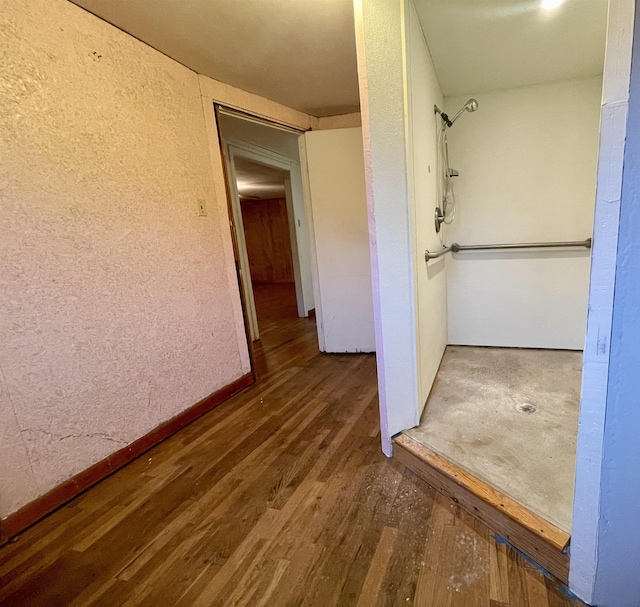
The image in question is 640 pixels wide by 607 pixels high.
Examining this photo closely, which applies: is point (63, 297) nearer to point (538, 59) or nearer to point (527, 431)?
point (527, 431)

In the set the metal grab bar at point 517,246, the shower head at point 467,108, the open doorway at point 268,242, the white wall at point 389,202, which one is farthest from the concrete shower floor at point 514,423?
the open doorway at point 268,242

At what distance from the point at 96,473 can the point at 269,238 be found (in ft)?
22.8

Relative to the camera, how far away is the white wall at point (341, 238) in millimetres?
2473

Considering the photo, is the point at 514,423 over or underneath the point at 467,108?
underneath

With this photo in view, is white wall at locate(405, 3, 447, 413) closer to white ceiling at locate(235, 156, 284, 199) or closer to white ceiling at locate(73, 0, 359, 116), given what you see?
white ceiling at locate(73, 0, 359, 116)

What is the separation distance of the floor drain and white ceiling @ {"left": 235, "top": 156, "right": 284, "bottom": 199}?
10.9 feet

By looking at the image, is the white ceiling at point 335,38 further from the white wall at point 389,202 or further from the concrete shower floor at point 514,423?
the concrete shower floor at point 514,423

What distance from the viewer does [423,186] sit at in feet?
5.13

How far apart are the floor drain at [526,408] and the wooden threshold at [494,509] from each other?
0.60 meters

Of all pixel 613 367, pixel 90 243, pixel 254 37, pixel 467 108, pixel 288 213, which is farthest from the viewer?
pixel 288 213

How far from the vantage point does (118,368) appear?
1478 mm

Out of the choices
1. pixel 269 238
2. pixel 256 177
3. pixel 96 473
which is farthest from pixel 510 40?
pixel 269 238

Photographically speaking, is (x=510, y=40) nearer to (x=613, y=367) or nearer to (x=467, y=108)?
(x=467, y=108)

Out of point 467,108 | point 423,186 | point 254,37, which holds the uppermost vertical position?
point 254,37
